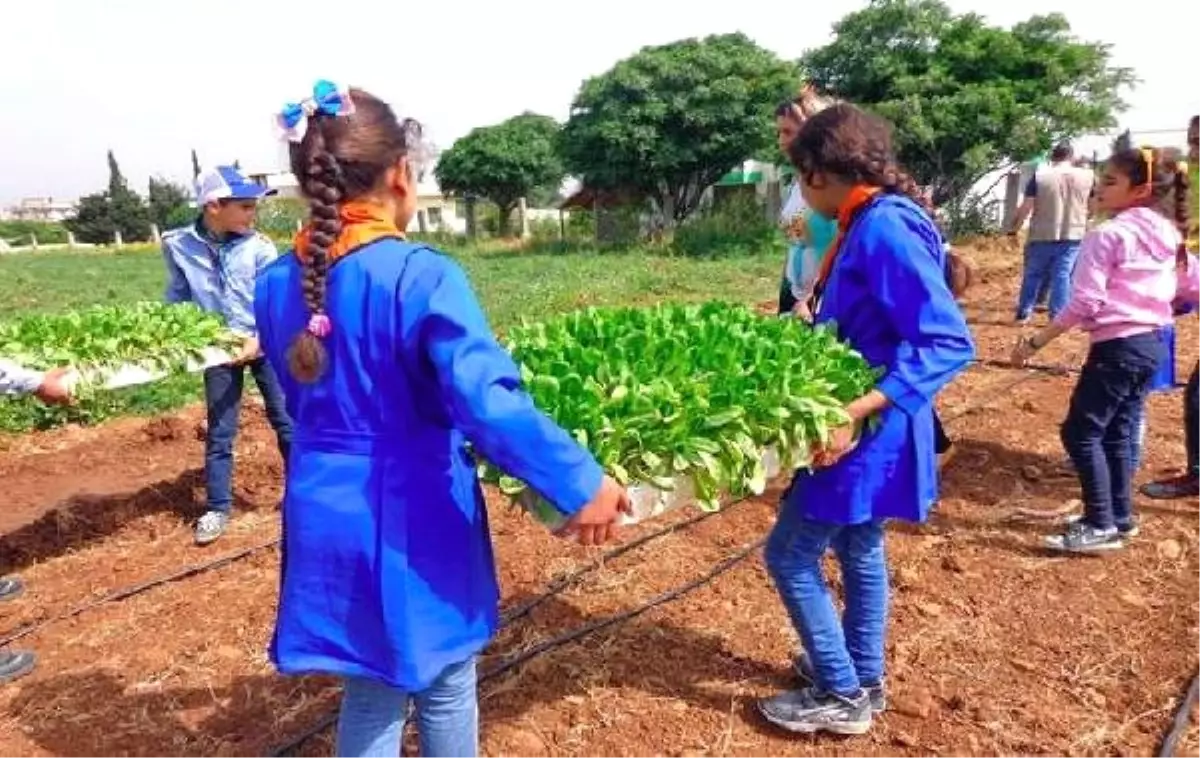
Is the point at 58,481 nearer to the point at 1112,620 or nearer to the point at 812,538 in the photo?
the point at 812,538

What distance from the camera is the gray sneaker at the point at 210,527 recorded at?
4.82 meters

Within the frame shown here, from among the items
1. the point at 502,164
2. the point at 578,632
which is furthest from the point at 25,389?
the point at 502,164

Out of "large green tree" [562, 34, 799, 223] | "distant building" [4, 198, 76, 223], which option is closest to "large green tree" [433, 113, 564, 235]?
"large green tree" [562, 34, 799, 223]

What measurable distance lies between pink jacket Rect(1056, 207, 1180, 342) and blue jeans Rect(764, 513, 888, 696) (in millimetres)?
1847

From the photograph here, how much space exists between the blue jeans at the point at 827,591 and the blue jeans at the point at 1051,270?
759cm

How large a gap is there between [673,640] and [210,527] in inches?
106

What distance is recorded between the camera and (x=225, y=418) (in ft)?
16.1

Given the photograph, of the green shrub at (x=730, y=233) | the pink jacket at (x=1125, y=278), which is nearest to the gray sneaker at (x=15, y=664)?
the pink jacket at (x=1125, y=278)

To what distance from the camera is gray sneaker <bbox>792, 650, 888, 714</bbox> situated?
3037 mm

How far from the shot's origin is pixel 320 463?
195 centimetres

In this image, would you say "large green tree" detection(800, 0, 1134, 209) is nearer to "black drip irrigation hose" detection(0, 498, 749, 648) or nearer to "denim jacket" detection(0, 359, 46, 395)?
"black drip irrigation hose" detection(0, 498, 749, 648)

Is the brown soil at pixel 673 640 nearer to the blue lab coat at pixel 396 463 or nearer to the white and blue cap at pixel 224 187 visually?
the blue lab coat at pixel 396 463

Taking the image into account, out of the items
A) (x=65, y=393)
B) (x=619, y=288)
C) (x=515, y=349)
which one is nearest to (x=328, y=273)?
(x=515, y=349)

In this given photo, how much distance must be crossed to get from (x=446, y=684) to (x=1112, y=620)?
297 centimetres
